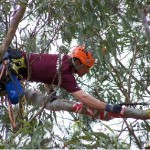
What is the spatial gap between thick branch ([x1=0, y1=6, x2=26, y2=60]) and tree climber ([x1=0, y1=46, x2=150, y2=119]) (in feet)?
1.06

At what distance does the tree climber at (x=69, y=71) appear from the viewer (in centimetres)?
279

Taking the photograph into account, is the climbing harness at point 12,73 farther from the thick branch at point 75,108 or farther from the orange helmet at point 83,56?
the orange helmet at point 83,56

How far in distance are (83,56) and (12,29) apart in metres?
0.66

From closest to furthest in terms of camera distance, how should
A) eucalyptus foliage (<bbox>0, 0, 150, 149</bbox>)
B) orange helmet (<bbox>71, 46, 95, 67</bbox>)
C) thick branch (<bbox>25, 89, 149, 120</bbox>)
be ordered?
eucalyptus foliage (<bbox>0, 0, 150, 149</bbox>) → thick branch (<bbox>25, 89, 149, 120</bbox>) → orange helmet (<bbox>71, 46, 95, 67</bbox>)

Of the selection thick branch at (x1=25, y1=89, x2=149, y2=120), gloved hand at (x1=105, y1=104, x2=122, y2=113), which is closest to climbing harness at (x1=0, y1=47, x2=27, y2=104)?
thick branch at (x1=25, y1=89, x2=149, y2=120)

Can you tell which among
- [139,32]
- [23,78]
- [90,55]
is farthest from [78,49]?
[139,32]

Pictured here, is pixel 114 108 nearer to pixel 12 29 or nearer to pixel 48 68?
pixel 48 68

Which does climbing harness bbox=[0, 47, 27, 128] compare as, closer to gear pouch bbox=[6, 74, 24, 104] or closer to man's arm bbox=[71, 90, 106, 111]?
gear pouch bbox=[6, 74, 24, 104]

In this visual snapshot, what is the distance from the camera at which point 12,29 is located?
8.07 ft

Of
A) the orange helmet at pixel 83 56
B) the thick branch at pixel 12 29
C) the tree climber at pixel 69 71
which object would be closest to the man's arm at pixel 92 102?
the tree climber at pixel 69 71

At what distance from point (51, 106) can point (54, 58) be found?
303mm

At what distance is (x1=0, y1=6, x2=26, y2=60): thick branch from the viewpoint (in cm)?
245

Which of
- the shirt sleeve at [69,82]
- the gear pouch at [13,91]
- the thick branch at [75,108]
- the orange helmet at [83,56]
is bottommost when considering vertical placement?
the thick branch at [75,108]

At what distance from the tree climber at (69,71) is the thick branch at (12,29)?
32cm
